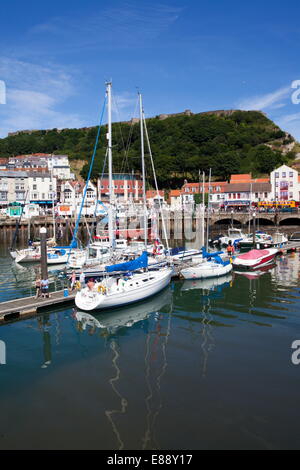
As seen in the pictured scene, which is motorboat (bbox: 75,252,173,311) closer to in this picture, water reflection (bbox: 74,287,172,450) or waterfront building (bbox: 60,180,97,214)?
water reflection (bbox: 74,287,172,450)

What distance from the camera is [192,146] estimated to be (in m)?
140

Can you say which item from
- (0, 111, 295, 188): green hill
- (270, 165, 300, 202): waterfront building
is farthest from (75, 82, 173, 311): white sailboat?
(270, 165, 300, 202): waterfront building

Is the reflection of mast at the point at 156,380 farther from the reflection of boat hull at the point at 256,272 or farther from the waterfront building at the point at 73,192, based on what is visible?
the waterfront building at the point at 73,192

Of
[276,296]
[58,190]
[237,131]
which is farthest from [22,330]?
[237,131]

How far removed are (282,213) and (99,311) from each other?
63.8 metres

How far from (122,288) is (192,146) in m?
123

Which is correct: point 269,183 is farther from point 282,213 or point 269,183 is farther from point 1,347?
point 1,347

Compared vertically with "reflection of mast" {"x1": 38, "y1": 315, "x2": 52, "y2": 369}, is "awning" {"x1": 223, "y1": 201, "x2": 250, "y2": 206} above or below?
above

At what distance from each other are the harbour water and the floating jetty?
60cm

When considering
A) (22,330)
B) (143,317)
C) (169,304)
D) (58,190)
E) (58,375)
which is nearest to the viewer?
(58,375)

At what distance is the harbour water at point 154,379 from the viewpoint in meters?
11.2

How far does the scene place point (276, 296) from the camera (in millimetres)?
27047

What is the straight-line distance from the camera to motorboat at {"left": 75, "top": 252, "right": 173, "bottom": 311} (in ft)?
74.4

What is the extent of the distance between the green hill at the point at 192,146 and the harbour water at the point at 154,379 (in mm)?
72680
